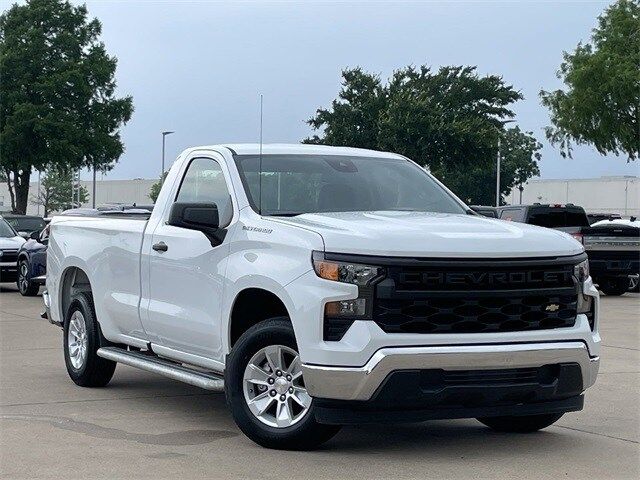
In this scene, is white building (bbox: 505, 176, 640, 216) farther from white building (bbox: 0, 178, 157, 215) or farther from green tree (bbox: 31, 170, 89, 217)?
green tree (bbox: 31, 170, 89, 217)

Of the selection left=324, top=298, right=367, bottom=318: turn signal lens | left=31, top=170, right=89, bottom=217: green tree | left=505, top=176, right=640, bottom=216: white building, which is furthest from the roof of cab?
left=31, top=170, right=89, bottom=217: green tree

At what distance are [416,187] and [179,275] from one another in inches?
72.7

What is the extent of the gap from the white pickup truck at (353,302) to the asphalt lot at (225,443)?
264 millimetres

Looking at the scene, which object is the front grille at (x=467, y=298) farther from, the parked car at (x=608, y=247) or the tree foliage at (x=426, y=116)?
the tree foliage at (x=426, y=116)

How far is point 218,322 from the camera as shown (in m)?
8.00

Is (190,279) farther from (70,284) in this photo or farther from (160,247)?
(70,284)

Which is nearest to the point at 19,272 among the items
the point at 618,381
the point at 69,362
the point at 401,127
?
the point at 69,362

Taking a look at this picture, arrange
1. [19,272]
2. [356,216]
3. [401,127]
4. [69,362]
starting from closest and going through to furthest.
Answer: [356,216] < [69,362] < [19,272] < [401,127]

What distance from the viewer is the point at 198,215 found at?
8.05 m

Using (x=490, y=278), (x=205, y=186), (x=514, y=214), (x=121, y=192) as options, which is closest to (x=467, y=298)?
(x=490, y=278)

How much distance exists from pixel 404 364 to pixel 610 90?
151ft

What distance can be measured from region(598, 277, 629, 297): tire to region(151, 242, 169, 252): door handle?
1829 cm

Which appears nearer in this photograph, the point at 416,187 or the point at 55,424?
the point at 55,424

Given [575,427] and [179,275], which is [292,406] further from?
[575,427]
